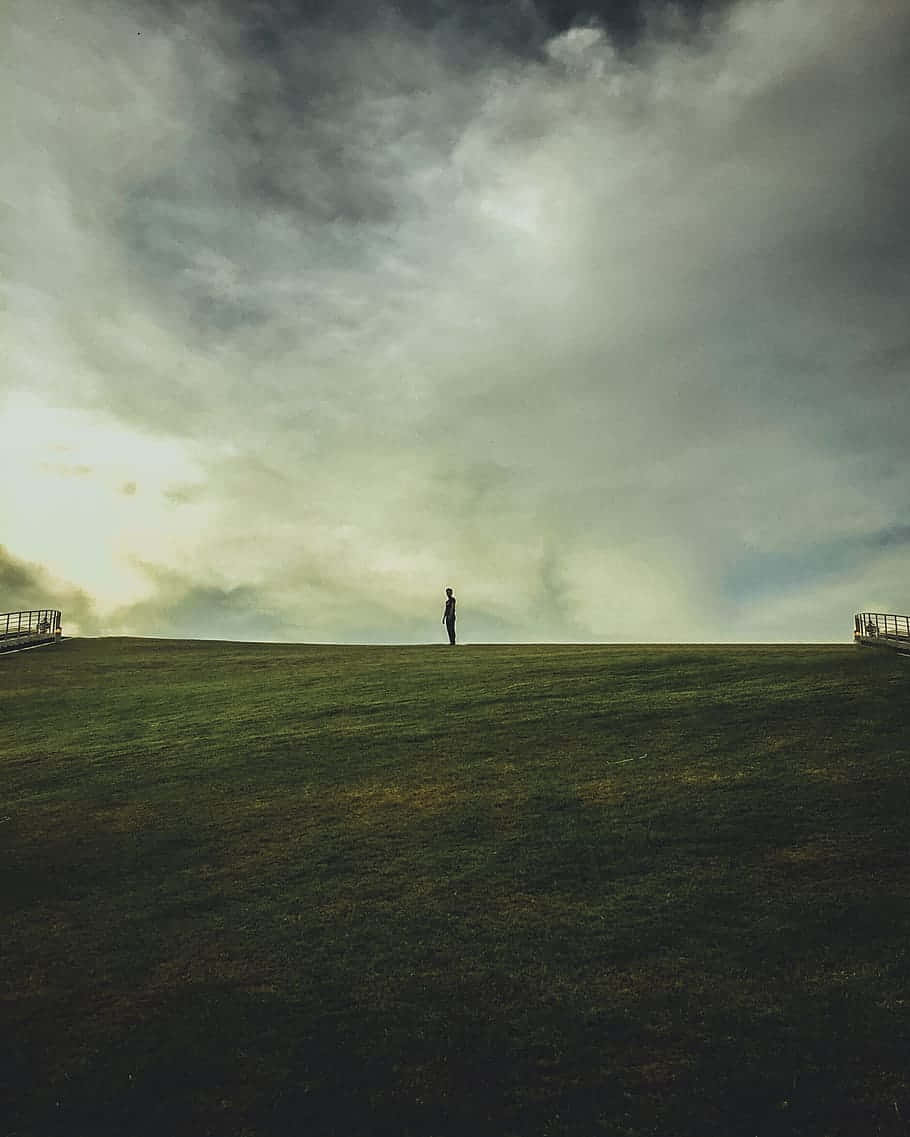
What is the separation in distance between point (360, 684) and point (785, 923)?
19340 millimetres

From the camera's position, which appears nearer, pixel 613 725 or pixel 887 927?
pixel 887 927

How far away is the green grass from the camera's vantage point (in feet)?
31.1

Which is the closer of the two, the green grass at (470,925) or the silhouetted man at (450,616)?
the green grass at (470,925)

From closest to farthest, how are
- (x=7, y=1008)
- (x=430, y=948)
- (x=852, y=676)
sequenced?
(x=7, y=1008) → (x=430, y=948) → (x=852, y=676)

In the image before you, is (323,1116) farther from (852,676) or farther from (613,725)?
(852,676)

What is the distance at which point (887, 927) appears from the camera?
1234cm

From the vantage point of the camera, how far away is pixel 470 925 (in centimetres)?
1263

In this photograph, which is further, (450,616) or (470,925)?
(450,616)

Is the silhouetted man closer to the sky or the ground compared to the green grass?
closer to the sky

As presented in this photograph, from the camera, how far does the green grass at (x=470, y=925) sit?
31.1 ft

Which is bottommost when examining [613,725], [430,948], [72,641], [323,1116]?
[323,1116]

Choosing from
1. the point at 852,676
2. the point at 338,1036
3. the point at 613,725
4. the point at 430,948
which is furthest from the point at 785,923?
the point at 852,676

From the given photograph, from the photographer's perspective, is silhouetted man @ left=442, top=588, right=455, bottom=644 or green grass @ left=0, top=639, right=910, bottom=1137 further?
silhouetted man @ left=442, top=588, right=455, bottom=644

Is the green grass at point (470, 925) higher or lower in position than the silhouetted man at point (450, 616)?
lower
